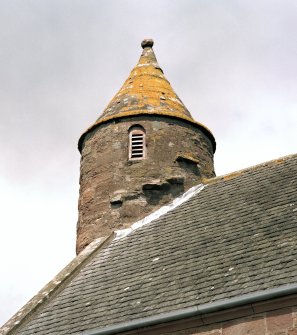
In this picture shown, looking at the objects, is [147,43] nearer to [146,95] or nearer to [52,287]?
[146,95]

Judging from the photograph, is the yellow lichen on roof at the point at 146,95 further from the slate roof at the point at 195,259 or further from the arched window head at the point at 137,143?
the slate roof at the point at 195,259

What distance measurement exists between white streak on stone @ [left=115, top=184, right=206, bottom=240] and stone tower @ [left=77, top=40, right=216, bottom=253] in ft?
0.81

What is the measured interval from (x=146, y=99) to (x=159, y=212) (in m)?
3.11

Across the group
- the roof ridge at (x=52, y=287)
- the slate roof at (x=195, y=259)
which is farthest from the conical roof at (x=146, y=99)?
the roof ridge at (x=52, y=287)

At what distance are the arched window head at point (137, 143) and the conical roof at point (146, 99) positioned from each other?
13.7 inches

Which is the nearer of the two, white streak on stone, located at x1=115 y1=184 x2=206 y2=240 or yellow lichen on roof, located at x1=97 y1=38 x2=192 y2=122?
white streak on stone, located at x1=115 y1=184 x2=206 y2=240

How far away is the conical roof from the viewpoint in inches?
537

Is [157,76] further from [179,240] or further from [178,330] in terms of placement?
[178,330]

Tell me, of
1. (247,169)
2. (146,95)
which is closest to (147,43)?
(146,95)

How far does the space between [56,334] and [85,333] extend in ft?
2.25

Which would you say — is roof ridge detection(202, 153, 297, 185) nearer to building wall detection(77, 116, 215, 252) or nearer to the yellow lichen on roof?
building wall detection(77, 116, 215, 252)

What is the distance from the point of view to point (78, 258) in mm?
11070

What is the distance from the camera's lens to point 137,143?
43.4 feet

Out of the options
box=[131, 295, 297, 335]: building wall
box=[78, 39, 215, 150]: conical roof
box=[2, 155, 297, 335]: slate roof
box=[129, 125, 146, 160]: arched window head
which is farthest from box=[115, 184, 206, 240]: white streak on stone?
box=[131, 295, 297, 335]: building wall
